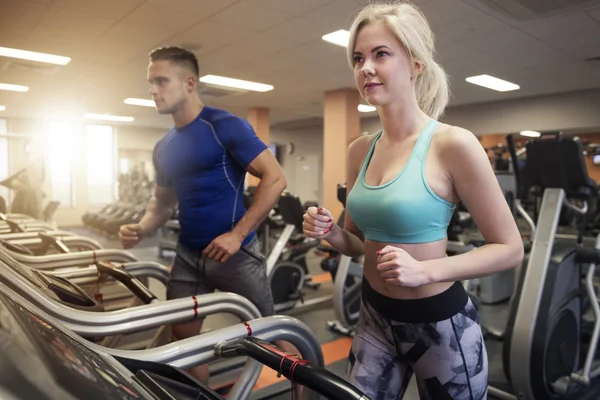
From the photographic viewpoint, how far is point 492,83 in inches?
260

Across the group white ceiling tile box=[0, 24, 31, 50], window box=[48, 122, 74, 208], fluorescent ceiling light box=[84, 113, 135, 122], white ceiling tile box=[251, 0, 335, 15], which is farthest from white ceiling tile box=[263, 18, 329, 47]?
window box=[48, 122, 74, 208]

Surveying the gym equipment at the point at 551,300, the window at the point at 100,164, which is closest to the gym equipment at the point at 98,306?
the gym equipment at the point at 551,300

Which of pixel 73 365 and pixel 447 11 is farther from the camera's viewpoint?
pixel 447 11

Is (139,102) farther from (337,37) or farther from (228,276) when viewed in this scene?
(228,276)

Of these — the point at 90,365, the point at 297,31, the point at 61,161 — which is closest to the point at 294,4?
the point at 297,31

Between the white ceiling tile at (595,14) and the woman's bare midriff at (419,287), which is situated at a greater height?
the white ceiling tile at (595,14)

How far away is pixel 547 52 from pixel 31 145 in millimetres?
6987

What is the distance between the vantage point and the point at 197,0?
359 centimetres

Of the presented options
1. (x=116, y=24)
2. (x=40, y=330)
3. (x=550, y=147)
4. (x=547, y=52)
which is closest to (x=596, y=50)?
(x=547, y=52)

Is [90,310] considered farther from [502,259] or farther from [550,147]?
[550,147]

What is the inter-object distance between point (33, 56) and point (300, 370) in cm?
602

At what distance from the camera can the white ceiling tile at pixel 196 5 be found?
362 cm

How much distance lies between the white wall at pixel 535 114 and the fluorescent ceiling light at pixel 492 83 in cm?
102

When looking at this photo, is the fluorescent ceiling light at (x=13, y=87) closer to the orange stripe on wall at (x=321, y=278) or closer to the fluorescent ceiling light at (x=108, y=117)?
the fluorescent ceiling light at (x=108, y=117)
